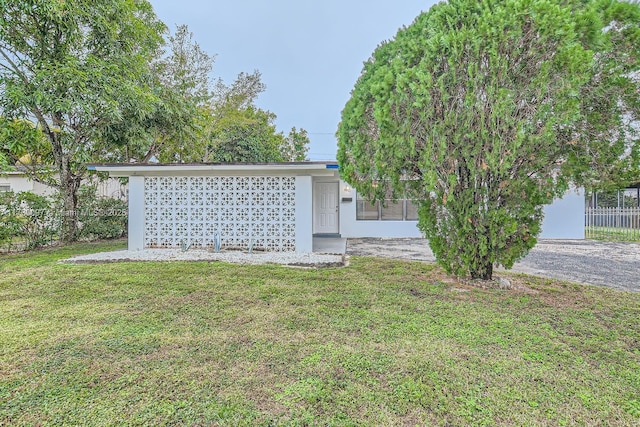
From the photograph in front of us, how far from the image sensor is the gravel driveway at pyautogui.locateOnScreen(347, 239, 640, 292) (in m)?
6.05

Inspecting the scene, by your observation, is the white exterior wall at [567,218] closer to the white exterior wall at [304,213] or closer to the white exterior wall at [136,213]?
the white exterior wall at [304,213]

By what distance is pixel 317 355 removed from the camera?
2.88m

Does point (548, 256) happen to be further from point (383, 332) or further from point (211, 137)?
point (211, 137)

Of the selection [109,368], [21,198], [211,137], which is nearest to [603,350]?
[109,368]

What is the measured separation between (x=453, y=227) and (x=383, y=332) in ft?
7.85

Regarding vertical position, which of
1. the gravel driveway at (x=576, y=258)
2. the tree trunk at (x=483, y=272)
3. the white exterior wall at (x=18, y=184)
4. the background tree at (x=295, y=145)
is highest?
the background tree at (x=295, y=145)

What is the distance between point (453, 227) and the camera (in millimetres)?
5012

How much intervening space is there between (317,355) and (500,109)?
11.7 ft

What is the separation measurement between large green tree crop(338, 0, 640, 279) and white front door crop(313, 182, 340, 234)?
7986 millimetres

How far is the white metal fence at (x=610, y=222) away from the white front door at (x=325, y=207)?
9.76 metres

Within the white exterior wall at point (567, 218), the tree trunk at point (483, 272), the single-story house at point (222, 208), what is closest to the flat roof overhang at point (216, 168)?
the single-story house at point (222, 208)

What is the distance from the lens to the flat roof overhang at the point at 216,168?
8.06 meters

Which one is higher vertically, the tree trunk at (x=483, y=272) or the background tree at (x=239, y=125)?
the background tree at (x=239, y=125)

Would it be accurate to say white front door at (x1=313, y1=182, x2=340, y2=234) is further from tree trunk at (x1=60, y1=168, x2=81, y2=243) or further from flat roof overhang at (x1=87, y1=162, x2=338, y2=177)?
tree trunk at (x1=60, y1=168, x2=81, y2=243)
